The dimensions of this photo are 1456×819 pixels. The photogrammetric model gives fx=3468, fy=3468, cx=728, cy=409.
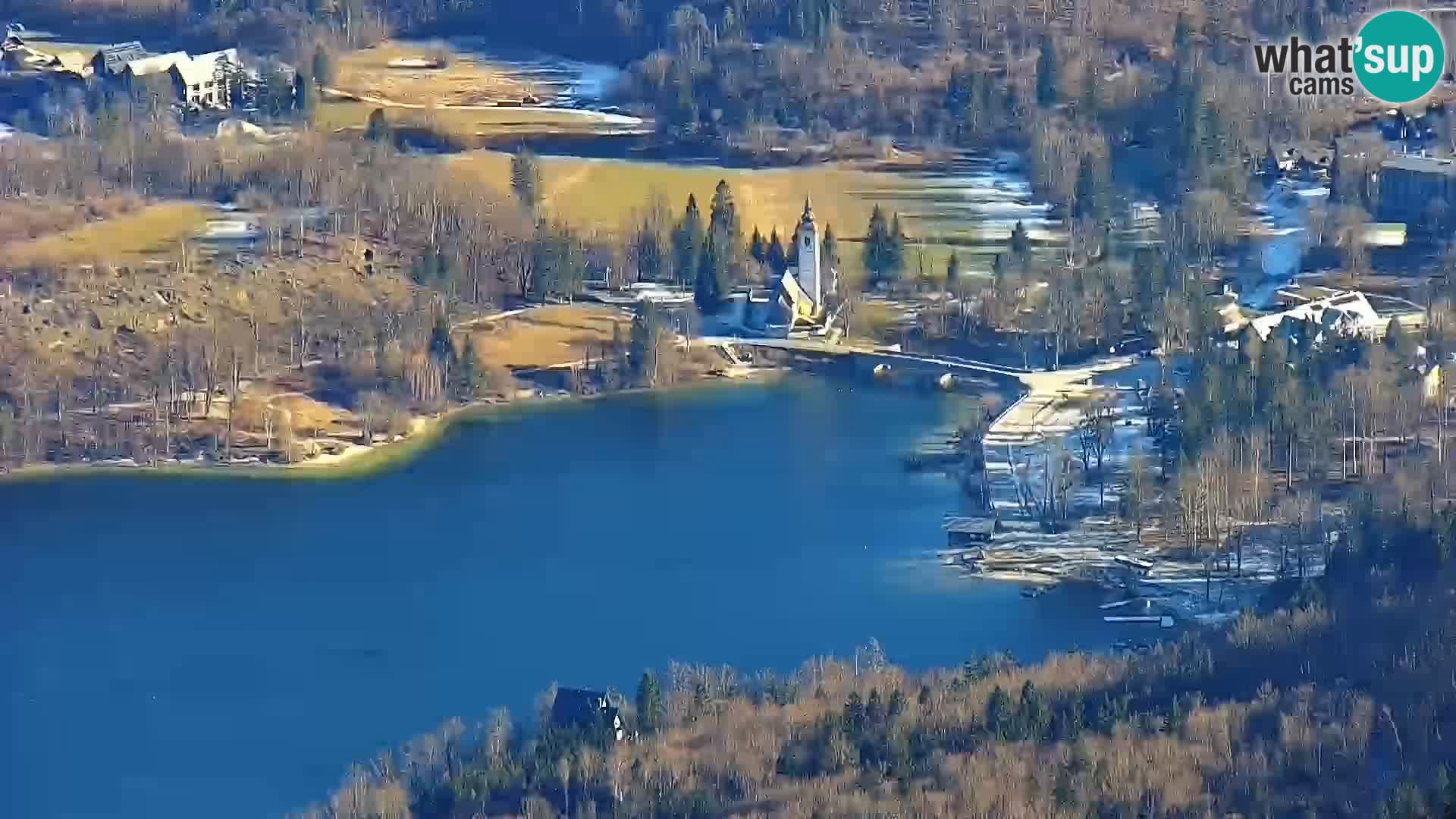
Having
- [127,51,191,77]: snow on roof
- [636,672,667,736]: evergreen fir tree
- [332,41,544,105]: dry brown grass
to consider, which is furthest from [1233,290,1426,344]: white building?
[127,51,191,77]: snow on roof

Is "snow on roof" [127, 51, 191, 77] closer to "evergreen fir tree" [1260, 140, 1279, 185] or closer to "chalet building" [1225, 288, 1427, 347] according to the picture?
"evergreen fir tree" [1260, 140, 1279, 185]

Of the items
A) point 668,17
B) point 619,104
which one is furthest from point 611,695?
point 668,17

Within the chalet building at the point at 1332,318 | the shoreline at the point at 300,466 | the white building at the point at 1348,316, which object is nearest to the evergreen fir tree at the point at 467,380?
the shoreline at the point at 300,466

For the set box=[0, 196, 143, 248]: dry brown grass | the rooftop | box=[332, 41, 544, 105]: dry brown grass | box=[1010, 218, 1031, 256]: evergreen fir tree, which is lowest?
box=[1010, 218, 1031, 256]: evergreen fir tree

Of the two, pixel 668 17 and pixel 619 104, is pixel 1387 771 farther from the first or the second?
pixel 668 17

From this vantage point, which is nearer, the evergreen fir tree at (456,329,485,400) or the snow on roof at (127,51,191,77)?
the evergreen fir tree at (456,329,485,400)

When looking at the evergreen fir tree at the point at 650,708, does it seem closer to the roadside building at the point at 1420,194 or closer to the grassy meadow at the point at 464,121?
the roadside building at the point at 1420,194
